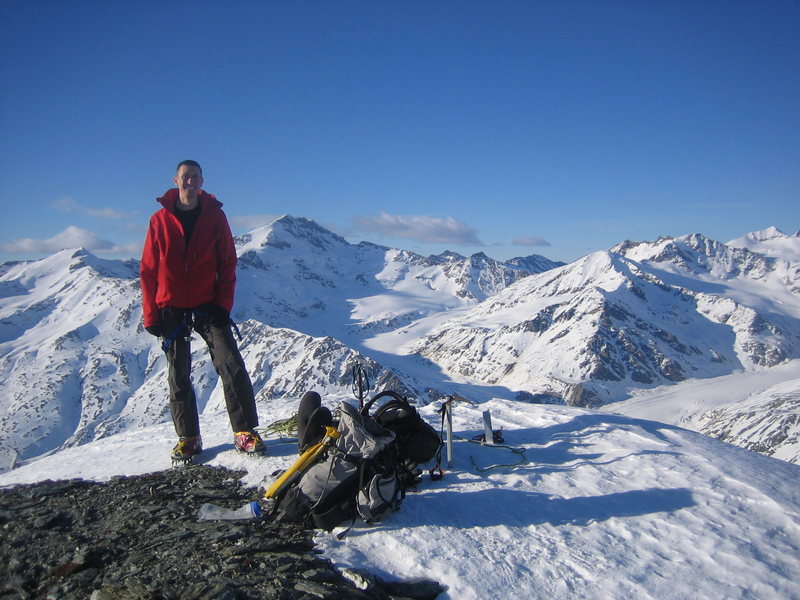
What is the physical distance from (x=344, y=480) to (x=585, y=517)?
129 inches

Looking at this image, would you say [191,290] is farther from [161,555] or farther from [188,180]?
[161,555]

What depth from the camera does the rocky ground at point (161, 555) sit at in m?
4.87

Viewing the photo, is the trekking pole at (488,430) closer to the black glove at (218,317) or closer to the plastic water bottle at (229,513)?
the plastic water bottle at (229,513)

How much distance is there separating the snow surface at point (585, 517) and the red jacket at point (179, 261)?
2.99 m

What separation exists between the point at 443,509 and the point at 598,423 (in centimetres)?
487

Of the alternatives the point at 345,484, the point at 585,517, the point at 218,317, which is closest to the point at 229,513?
the point at 345,484

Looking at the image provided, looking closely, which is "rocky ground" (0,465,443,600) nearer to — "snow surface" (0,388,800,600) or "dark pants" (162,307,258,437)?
"snow surface" (0,388,800,600)

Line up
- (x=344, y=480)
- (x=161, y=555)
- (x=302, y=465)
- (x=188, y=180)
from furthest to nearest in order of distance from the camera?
(x=188, y=180)
(x=302, y=465)
(x=344, y=480)
(x=161, y=555)

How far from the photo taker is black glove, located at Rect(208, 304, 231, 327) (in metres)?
8.99

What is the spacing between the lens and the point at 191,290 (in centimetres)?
892

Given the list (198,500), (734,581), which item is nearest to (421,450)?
(198,500)

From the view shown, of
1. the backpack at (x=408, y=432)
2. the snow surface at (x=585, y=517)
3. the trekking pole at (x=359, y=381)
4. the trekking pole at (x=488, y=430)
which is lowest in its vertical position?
the snow surface at (x=585, y=517)

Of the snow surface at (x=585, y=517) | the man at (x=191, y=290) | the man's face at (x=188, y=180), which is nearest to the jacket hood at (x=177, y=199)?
the man at (x=191, y=290)

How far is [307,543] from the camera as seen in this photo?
19.2 ft
